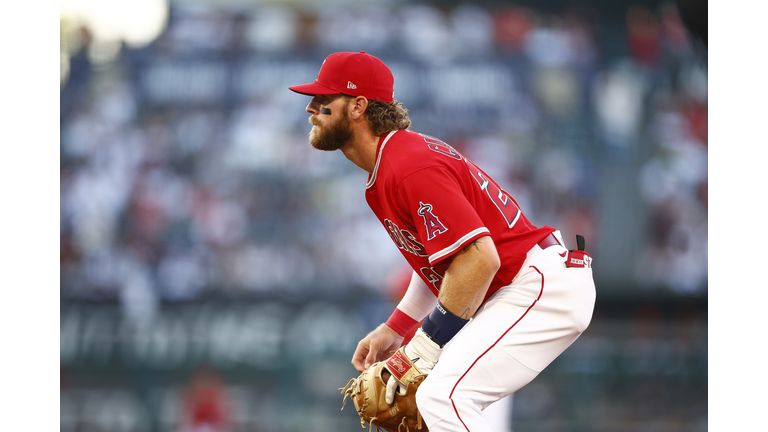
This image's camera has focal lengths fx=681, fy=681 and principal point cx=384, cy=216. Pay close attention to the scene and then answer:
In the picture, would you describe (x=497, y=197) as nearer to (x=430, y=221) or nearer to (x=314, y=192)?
(x=430, y=221)

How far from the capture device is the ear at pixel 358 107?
2.78 metres

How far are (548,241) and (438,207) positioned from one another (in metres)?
0.58

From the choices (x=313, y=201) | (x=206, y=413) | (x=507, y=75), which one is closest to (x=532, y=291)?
(x=206, y=413)

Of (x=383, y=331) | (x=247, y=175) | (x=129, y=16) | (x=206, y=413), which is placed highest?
(x=129, y=16)

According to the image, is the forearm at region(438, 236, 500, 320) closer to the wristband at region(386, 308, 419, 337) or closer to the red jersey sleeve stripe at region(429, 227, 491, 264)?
the red jersey sleeve stripe at region(429, 227, 491, 264)

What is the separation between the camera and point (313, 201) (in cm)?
846

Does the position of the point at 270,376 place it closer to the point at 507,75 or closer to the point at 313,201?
the point at 313,201

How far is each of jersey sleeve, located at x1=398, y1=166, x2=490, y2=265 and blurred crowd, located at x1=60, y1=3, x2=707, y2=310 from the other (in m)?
5.63

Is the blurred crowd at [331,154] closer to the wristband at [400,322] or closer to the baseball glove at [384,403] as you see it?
the wristband at [400,322]

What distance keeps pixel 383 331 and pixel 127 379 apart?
18.5 feet

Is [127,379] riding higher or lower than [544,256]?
lower

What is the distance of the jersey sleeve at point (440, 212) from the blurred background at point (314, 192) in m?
5.08

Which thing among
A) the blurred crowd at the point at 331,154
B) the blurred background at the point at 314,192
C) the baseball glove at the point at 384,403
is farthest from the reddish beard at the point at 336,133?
the blurred crowd at the point at 331,154

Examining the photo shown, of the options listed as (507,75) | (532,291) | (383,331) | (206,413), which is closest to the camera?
(532,291)
